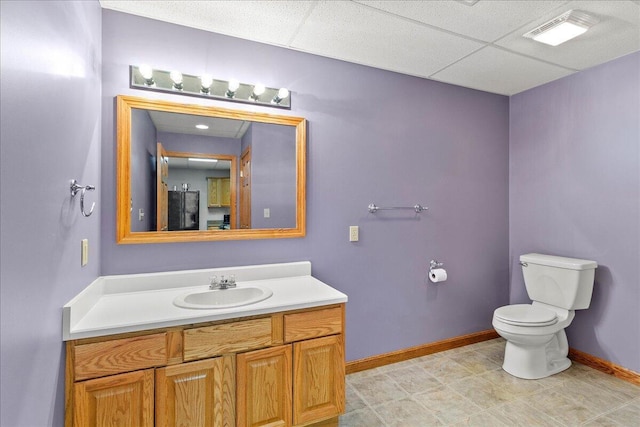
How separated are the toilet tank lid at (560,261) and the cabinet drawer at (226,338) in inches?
89.7

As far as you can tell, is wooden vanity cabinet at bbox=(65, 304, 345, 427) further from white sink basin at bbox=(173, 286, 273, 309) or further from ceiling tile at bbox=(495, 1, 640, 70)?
ceiling tile at bbox=(495, 1, 640, 70)

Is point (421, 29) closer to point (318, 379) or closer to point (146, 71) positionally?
point (146, 71)

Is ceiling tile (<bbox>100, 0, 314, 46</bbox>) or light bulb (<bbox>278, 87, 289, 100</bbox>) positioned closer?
ceiling tile (<bbox>100, 0, 314, 46</bbox>)

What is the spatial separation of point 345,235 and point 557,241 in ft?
6.13

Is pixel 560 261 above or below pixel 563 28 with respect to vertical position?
below

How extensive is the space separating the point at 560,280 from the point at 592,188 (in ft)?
2.51

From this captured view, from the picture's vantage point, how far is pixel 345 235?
244cm

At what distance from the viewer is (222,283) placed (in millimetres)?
1896

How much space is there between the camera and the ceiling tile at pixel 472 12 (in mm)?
1764

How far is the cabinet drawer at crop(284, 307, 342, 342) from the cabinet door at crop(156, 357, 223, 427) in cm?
35

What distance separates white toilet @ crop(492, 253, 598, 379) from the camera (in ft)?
7.68

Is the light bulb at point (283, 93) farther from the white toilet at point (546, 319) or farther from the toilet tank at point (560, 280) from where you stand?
the toilet tank at point (560, 280)

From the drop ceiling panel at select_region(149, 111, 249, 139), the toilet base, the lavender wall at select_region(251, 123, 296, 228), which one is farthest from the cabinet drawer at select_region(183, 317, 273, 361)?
the toilet base

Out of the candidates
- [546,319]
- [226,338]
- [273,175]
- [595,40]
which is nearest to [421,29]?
[595,40]
